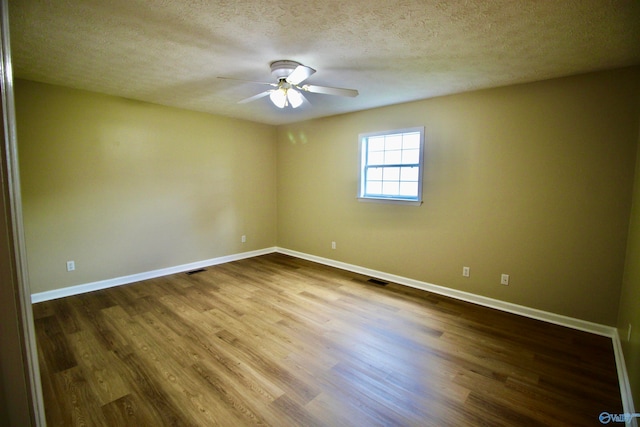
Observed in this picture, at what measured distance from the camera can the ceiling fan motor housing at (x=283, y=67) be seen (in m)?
2.50

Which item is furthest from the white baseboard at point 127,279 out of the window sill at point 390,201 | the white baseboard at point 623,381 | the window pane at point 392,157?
the white baseboard at point 623,381

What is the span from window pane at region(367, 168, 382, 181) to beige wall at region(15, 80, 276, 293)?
86.5 inches

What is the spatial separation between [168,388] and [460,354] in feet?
7.52

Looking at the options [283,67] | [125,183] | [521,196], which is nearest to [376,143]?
[521,196]

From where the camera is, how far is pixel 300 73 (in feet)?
7.48

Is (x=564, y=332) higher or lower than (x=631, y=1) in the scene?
lower

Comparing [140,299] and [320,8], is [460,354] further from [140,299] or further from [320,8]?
[140,299]

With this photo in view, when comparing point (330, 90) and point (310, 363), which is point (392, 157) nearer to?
point (330, 90)

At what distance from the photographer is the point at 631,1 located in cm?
160

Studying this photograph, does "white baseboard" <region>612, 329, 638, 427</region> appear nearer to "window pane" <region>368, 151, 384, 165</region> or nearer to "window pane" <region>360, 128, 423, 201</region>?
"window pane" <region>360, 128, 423, 201</region>

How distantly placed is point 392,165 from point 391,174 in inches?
5.3

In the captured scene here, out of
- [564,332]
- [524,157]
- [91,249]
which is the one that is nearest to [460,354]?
[564,332]

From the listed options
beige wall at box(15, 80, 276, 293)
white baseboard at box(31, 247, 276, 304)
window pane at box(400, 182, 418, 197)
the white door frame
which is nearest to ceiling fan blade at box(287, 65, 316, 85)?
the white door frame

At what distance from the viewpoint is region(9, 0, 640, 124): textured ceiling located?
1742mm
